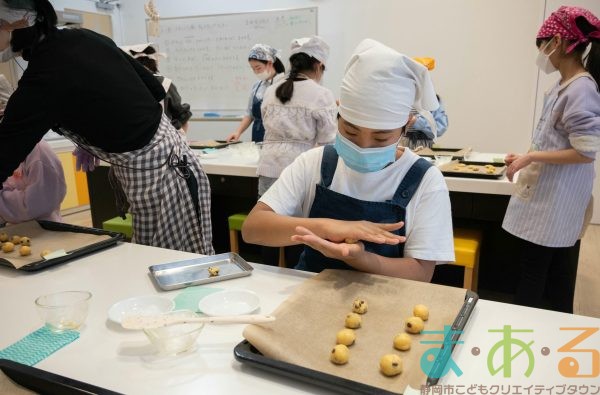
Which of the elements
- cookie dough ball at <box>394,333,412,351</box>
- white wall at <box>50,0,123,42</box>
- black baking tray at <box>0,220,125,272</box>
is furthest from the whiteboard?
cookie dough ball at <box>394,333,412,351</box>

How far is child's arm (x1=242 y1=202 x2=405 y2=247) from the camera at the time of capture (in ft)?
3.53

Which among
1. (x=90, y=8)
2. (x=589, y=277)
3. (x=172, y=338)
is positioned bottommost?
(x=589, y=277)

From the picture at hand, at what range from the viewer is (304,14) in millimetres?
4738

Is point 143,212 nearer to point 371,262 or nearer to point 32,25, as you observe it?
point 32,25

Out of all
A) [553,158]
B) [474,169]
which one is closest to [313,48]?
[474,169]

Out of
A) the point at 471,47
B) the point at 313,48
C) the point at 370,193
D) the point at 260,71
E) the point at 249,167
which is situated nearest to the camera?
the point at 370,193

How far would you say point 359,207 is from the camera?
4.03ft

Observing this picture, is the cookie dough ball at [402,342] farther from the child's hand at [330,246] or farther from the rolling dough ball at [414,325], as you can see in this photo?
the child's hand at [330,246]

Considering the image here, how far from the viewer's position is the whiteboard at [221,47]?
4.87 metres

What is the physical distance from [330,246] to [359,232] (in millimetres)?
85

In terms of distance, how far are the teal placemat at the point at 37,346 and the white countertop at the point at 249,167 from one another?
1.79m

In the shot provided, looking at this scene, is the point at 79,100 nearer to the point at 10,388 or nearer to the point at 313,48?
the point at 10,388

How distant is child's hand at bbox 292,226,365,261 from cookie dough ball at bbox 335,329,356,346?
23 centimetres

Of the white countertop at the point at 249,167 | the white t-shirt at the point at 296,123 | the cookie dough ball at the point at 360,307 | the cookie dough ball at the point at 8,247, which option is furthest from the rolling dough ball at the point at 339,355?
the white t-shirt at the point at 296,123
